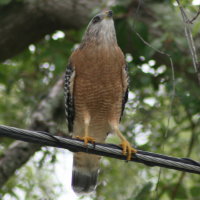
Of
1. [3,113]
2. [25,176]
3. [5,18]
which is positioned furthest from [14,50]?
[25,176]

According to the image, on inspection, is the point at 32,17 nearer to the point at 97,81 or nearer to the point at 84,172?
the point at 97,81

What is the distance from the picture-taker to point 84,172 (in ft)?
19.6

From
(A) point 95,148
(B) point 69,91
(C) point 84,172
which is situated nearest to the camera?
(A) point 95,148

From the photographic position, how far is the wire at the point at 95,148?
10.9 feet

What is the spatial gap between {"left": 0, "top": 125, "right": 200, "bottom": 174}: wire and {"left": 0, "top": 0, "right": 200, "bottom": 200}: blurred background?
7.67 ft

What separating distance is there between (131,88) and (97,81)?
1.22 meters

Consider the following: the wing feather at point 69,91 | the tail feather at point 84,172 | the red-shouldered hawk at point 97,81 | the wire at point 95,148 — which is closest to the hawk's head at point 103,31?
the red-shouldered hawk at point 97,81

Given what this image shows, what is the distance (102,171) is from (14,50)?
271 centimetres

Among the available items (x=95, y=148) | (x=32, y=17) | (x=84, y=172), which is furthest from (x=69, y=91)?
(x=32, y=17)

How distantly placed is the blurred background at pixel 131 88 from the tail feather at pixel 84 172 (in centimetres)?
73

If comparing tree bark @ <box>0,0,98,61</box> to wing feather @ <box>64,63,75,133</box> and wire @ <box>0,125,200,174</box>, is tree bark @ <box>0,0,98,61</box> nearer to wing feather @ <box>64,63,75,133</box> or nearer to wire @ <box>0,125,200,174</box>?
wing feather @ <box>64,63,75,133</box>

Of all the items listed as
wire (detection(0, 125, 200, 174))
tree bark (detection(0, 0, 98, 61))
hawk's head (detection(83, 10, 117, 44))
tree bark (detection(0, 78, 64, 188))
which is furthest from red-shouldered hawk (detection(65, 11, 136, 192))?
tree bark (detection(0, 0, 98, 61))

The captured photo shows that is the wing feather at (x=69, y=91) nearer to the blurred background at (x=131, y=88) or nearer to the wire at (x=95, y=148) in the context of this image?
the blurred background at (x=131, y=88)

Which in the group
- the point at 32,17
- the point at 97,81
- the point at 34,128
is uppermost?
the point at 97,81
